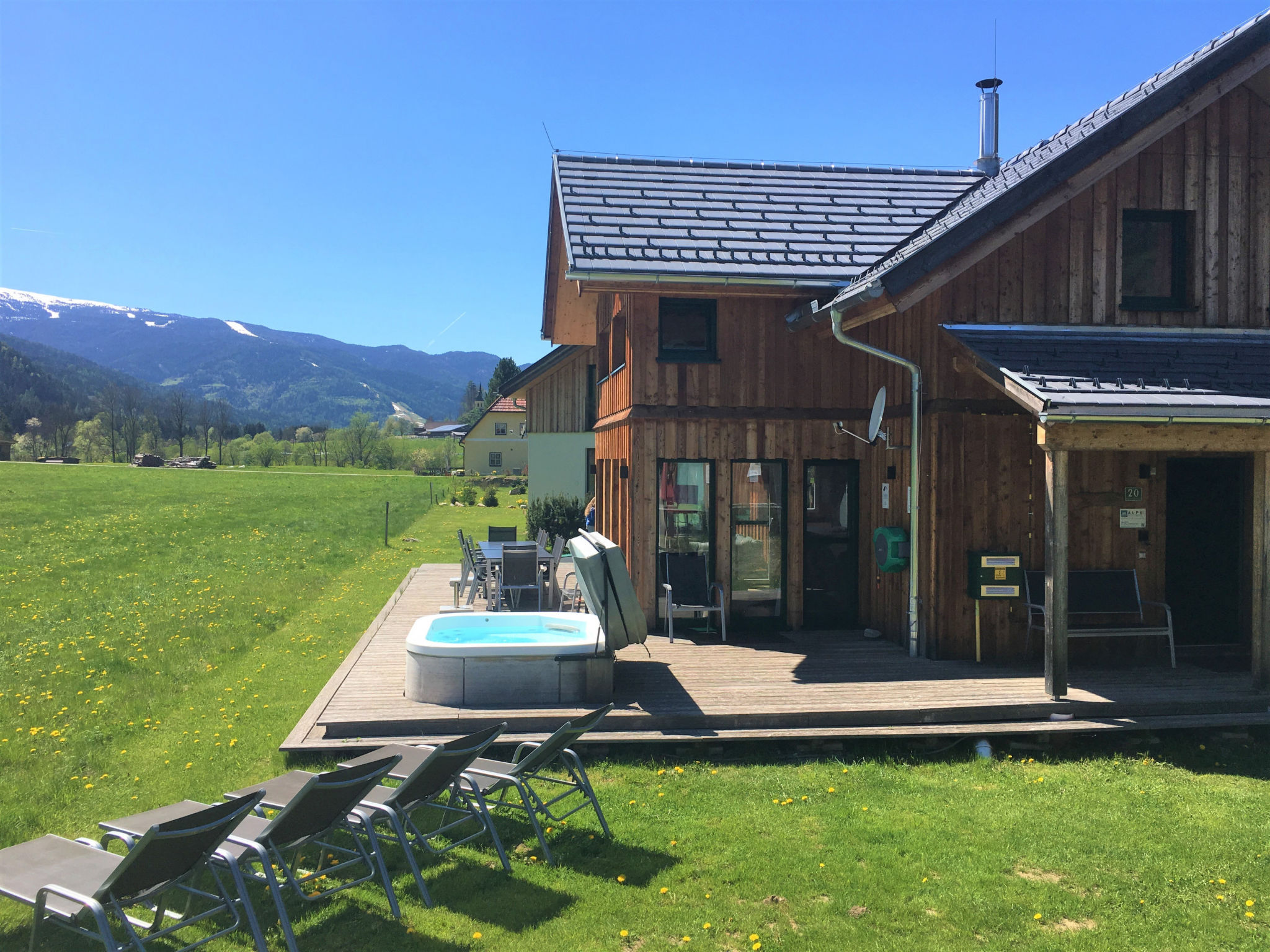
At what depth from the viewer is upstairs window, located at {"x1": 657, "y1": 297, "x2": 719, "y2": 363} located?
1087 centimetres

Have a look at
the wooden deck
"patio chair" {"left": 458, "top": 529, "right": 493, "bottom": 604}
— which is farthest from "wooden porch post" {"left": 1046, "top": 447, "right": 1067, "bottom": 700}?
"patio chair" {"left": 458, "top": 529, "right": 493, "bottom": 604}

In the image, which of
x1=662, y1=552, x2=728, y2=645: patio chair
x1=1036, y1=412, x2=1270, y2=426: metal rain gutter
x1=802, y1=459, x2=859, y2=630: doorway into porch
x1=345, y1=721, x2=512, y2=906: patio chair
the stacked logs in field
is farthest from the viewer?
the stacked logs in field

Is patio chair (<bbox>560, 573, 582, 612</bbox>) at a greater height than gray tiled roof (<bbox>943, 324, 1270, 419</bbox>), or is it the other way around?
gray tiled roof (<bbox>943, 324, 1270, 419</bbox>)

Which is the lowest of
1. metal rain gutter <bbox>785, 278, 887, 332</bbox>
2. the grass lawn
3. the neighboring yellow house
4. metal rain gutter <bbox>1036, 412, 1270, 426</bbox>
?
the grass lawn

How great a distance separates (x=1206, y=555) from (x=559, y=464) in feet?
56.0

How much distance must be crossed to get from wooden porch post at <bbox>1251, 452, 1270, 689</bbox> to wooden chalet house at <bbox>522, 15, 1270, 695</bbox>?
22 millimetres

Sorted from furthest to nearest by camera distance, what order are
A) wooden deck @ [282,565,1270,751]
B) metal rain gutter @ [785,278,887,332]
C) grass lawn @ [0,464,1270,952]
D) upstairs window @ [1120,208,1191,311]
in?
upstairs window @ [1120,208,1191,311] → metal rain gutter @ [785,278,887,332] → wooden deck @ [282,565,1270,751] → grass lawn @ [0,464,1270,952]

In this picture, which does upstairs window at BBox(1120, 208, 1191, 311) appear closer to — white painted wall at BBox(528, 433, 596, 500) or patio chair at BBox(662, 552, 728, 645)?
patio chair at BBox(662, 552, 728, 645)

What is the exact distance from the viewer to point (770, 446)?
1086 cm

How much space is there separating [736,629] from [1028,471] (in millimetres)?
3724

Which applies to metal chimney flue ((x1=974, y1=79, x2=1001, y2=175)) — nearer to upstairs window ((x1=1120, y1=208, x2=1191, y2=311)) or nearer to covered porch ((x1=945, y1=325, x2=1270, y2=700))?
Result: upstairs window ((x1=1120, y1=208, x2=1191, y2=311))

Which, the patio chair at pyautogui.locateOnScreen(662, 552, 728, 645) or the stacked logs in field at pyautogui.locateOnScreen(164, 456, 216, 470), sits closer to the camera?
the patio chair at pyautogui.locateOnScreen(662, 552, 728, 645)

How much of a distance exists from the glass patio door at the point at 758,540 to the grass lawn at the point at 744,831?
3721 mm

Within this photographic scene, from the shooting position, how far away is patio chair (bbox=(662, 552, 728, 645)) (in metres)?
10.5
